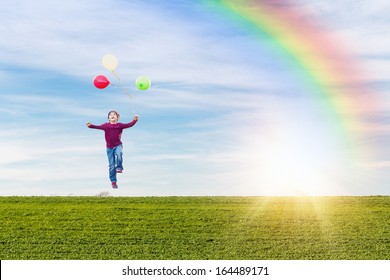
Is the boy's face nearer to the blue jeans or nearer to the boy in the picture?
the boy

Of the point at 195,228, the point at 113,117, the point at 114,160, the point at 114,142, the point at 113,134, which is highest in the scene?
the point at 195,228

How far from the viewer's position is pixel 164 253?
60.8 ft

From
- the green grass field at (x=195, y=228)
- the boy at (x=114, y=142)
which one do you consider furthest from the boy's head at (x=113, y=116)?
the green grass field at (x=195, y=228)

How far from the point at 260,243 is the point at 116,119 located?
614 centimetres

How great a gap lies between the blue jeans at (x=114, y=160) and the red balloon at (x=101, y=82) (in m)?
1.34

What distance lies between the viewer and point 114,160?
1536 cm

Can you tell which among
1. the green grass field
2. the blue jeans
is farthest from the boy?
the green grass field

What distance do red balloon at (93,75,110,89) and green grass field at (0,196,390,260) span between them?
478cm

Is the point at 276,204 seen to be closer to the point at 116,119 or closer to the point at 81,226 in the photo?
the point at 81,226

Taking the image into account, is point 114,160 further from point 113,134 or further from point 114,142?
point 113,134

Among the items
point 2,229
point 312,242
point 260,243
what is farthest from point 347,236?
point 2,229

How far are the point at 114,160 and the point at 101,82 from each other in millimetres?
1670

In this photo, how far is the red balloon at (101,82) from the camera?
1556cm

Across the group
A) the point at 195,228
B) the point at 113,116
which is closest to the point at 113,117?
the point at 113,116
